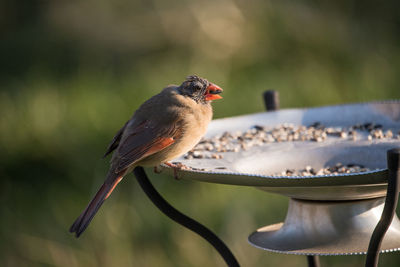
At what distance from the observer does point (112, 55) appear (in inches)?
272

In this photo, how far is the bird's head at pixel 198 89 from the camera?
2.46 metres

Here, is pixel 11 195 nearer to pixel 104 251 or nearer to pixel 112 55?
pixel 104 251

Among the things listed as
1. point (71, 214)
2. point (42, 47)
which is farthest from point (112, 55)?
point (71, 214)

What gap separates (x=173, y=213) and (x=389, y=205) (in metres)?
0.75

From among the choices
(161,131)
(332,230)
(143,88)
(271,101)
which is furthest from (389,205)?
(143,88)

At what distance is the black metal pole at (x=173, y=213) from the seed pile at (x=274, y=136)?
178 mm

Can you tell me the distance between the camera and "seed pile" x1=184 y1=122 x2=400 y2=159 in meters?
2.40

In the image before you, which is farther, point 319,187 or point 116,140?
point 116,140

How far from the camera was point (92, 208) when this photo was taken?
6.93ft

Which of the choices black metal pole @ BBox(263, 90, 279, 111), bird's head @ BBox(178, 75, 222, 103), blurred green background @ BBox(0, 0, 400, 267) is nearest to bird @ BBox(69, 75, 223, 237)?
bird's head @ BBox(178, 75, 222, 103)

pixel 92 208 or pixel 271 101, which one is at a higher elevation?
pixel 271 101

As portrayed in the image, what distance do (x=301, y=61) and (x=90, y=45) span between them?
→ 2.15 m

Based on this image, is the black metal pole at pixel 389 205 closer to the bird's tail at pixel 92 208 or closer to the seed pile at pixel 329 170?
Result: the seed pile at pixel 329 170

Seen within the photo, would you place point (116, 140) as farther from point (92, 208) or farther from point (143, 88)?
point (143, 88)
